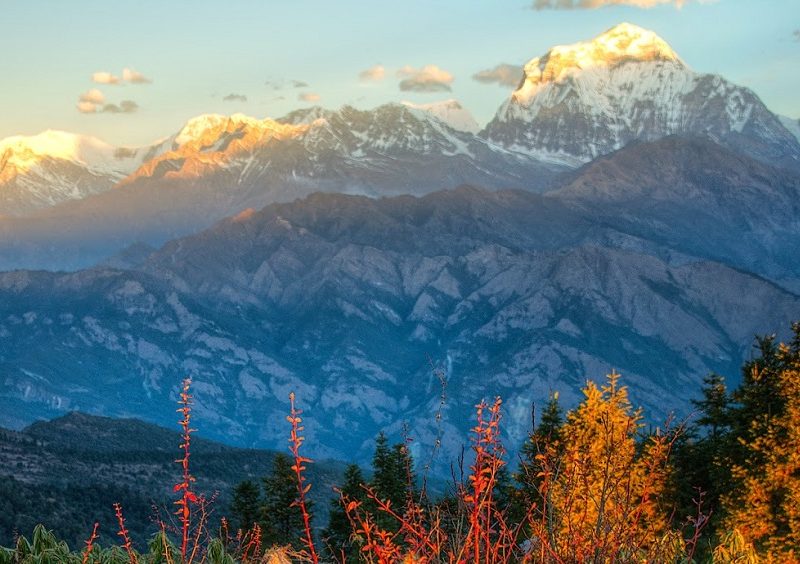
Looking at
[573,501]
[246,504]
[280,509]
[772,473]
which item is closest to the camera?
[573,501]

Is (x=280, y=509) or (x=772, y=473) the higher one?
(x=772, y=473)

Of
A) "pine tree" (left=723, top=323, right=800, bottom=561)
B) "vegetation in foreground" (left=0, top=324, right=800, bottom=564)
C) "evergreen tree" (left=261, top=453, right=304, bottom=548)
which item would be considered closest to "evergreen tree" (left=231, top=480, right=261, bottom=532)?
"vegetation in foreground" (left=0, top=324, right=800, bottom=564)

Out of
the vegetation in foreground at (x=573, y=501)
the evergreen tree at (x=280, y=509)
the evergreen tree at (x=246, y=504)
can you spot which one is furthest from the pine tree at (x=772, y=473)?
the evergreen tree at (x=246, y=504)

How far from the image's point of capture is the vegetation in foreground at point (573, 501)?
11500mm

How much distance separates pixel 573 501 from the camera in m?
12.6

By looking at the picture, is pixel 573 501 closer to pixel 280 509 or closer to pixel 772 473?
pixel 772 473

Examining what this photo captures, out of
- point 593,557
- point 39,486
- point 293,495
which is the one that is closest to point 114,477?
point 39,486

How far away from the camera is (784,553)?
45594mm

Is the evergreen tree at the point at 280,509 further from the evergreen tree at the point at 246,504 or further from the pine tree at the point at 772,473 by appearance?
the pine tree at the point at 772,473

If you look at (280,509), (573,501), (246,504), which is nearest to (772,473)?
(573,501)

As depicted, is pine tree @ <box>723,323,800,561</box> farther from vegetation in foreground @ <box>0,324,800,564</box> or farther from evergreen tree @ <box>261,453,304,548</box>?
evergreen tree @ <box>261,453,304,548</box>

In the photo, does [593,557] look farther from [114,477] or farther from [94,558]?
[114,477]

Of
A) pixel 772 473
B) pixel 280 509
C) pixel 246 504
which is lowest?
pixel 246 504

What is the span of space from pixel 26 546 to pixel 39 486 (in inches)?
5389
